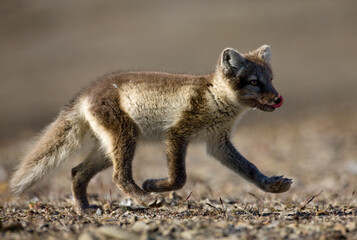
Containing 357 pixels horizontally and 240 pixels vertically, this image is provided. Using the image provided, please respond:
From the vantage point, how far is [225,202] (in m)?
7.26

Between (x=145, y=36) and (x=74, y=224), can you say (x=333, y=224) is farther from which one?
(x=145, y=36)

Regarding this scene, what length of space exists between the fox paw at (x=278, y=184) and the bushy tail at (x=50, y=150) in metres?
2.74

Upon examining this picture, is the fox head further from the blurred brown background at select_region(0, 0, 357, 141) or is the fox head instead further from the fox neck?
the blurred brown background at select_region(0, 0, 357, 141)

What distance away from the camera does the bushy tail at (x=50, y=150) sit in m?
6.86

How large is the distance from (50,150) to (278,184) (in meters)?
3.14

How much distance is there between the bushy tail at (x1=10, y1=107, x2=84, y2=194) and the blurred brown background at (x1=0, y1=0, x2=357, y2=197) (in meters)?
4.63

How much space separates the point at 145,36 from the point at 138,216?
114 ft

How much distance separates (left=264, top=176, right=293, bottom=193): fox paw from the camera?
21.2 feet

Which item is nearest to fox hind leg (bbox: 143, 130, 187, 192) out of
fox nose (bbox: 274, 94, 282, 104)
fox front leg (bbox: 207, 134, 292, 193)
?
fox front leg (bbox: 207, 134, 292, 193)

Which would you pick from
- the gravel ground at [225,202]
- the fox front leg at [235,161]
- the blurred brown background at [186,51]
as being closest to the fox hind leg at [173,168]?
the gravel ground at [225,202]

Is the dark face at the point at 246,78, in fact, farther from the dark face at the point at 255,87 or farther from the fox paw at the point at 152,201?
the fox paw at the point at 152,201

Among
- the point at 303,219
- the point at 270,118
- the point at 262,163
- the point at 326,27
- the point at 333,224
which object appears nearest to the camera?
the point at 333,224

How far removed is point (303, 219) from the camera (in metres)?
5.62

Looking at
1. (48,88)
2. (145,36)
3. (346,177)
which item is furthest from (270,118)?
(145,36)
